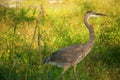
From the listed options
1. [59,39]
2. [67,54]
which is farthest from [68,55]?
[59,39]

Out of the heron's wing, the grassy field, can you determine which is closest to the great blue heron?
the heron's wing

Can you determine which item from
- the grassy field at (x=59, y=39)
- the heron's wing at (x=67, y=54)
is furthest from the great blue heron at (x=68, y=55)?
the grassy field at (x=59, y=39)

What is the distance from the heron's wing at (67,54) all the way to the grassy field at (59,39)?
0.21 metres

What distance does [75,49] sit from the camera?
810cm

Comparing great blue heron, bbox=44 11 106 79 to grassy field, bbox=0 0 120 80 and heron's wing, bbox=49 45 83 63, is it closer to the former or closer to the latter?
heron's wing, bbox=49 45 83 63

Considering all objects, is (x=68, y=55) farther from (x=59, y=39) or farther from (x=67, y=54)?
(x=59, y=39)

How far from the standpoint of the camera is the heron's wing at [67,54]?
7.94 m

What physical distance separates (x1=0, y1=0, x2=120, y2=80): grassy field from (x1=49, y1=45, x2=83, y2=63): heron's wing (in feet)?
0.70

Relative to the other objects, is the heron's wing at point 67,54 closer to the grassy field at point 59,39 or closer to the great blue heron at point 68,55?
the great blue heron at point 68,55

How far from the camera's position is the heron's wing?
7.94m

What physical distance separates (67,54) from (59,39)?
6.30 ft

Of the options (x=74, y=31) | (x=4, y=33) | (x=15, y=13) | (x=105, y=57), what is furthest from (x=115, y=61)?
(x=15, y=13)

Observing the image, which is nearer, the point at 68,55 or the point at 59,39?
the point at 68,55

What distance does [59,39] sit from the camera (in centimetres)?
996
